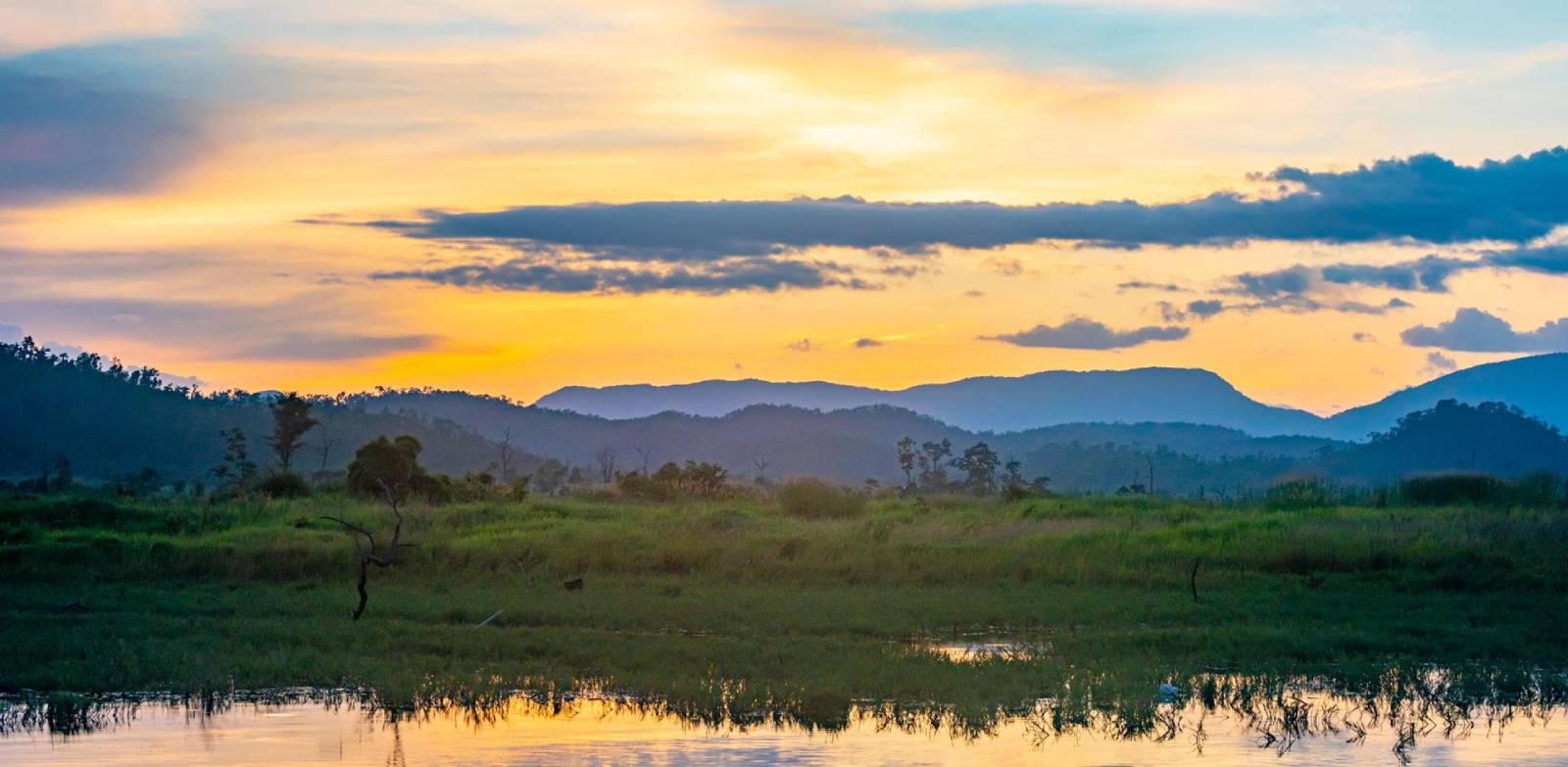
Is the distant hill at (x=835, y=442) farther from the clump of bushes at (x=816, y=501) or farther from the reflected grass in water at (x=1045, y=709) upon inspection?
the reflected grass in water at (x=1045, y=709)

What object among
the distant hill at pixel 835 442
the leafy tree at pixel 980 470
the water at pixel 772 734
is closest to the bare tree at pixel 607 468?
the leafy tree at pixel 980 470

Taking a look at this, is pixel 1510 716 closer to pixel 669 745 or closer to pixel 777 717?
pixel 777 717

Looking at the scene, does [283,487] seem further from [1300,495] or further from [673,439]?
[673,439]

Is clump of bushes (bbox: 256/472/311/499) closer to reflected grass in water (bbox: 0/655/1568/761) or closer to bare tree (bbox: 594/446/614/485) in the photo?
bare tree (bbox: 594/446/614/485)

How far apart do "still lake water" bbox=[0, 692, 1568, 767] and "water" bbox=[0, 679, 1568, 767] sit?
3 cm

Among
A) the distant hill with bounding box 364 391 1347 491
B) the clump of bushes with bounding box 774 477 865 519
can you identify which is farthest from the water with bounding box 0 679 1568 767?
the distant hill with bounding box 364 391 1347 491

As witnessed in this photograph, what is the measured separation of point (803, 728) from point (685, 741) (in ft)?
4.27

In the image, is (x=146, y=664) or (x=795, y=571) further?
(x=795, y=571)

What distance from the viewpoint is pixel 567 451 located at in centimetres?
15088

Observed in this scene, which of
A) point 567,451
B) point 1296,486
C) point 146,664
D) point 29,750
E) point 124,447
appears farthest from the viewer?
point 567,451

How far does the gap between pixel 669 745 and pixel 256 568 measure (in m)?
17.3

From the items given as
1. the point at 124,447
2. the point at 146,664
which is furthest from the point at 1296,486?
the point at 124,447

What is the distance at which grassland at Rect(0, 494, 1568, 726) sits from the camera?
17531 mm

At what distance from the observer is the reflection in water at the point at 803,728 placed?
46.2 feet
